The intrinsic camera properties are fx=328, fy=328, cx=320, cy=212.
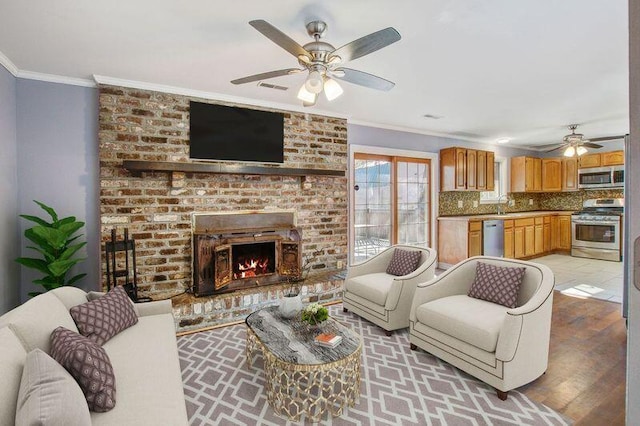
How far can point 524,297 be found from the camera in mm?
2588

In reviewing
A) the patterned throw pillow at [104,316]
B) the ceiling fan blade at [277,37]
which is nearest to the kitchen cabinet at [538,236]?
the ceiling fan blade at [277,37]

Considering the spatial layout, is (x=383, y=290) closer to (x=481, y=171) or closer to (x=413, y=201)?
(x=413, y=201)

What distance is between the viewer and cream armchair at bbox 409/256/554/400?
2.12 m

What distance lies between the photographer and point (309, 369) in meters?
1.90

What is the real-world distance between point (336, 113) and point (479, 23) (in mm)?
2488

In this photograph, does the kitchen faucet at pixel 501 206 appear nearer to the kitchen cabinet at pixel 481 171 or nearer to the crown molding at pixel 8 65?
the kitchen cabinet at pixel 481 171

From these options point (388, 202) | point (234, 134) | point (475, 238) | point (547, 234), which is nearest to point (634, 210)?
point (234, 134)

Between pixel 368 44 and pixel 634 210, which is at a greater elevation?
pixel 368 44

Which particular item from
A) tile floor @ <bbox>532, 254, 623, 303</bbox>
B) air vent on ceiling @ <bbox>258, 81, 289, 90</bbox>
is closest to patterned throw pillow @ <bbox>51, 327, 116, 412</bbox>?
air vent on ceiling @ <bbox>258, 81, 289, 90</bbox>

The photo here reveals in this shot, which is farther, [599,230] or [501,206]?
[501,206]

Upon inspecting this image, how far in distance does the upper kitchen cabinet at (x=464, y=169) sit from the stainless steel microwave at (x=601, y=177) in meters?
2.49

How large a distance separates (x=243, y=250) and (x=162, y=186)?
114 centimetres

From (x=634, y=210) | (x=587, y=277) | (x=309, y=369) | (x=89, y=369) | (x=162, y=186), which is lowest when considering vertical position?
(x=587, y=277)

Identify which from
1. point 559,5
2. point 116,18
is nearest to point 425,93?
point 559,5
